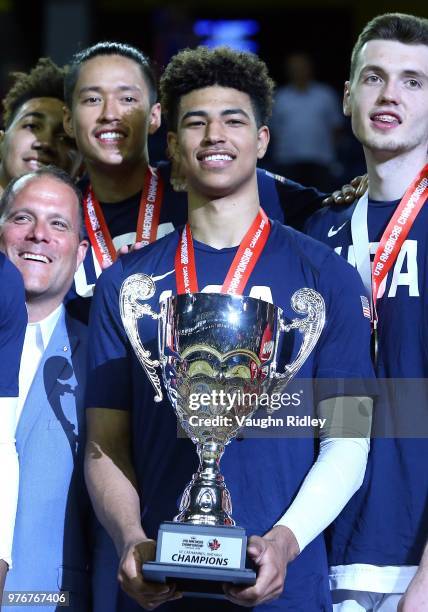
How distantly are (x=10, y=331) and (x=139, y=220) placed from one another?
3.42 feet

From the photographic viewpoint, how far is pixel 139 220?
157 inches

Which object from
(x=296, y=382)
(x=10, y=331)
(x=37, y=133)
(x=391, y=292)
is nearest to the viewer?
(x=10, y=331)

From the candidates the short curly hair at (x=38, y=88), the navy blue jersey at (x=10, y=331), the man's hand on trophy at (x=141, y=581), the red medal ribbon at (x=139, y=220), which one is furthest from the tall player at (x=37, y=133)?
the man's hand on trophy at (x=141, y=581)

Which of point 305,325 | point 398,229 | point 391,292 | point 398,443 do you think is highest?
point 398,229

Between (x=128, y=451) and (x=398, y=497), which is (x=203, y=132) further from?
(x=398, y=497)

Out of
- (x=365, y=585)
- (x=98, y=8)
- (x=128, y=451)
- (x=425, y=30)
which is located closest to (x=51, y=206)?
(x=128, y=451)

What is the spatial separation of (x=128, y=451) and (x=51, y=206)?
0.91 metres

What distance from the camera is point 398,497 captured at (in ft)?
10.7

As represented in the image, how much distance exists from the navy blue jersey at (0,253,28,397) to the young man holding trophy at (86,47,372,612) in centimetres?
27

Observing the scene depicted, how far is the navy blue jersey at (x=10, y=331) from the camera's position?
301 cm

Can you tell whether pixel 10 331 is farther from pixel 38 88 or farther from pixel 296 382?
pixel 38 88

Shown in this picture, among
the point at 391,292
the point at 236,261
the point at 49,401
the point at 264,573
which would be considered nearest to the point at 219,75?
the point at 236,261

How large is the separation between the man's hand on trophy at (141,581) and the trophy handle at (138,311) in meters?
0.36

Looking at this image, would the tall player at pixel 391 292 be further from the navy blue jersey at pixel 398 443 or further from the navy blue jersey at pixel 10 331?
the navy blue jersey at pixel 10 331
